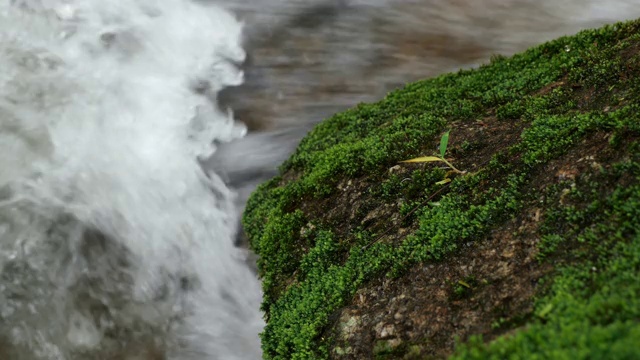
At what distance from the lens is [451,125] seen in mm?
4281

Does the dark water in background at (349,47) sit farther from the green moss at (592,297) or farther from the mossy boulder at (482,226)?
the green moss at (592,297)

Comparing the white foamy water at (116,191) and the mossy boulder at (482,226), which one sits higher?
the white foamy water at (116,191)

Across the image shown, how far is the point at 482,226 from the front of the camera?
3.12 meters

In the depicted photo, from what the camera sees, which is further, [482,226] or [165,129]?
[165,129]

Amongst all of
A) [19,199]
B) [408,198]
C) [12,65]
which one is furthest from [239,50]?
[408,198]

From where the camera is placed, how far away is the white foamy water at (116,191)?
5.56 meters

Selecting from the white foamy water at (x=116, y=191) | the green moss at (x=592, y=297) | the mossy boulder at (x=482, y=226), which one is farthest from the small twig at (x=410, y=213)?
the white foamy water at (x=116, y=191)

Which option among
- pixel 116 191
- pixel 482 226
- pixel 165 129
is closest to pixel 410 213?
pixel 482 226

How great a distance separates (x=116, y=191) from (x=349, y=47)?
509 centimetres

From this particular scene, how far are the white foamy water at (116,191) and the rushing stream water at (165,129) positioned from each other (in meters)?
0.02

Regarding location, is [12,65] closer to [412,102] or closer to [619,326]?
[412,102]

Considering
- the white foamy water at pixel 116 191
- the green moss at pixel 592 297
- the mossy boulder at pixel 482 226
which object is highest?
the white foamy water at pixel 116 191

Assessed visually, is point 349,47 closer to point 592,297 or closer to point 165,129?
point 165,129

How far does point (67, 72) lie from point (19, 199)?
2.88 meters
